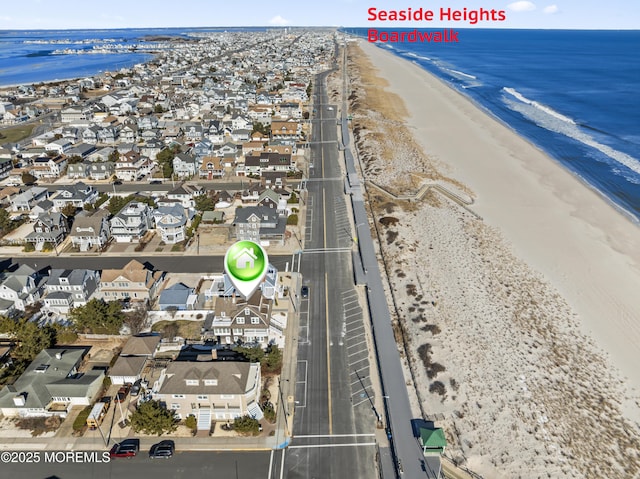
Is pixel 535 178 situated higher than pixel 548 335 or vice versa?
pixel 535 178

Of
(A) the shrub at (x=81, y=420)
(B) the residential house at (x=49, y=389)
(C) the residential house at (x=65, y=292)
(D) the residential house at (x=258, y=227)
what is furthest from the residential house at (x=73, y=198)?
(A) the shrub at (x=81, y=420)

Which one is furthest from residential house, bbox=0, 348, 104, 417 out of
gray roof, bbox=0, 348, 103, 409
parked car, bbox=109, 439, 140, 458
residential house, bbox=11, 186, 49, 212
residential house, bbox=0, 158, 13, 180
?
residential house, bbox=0, 158, 13, 180

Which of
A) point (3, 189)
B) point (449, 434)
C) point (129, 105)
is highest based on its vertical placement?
point (129, 105)

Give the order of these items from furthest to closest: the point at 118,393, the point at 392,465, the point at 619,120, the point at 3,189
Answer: the point at 619,120 → the point at 3,189 → the point at 118,393 → the point at 392,465

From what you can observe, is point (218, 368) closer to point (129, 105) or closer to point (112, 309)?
point (112, 309)

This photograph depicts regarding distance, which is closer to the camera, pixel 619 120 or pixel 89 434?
pixel 89 434

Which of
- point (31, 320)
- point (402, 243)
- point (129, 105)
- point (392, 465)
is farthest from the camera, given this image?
point (129, 105)

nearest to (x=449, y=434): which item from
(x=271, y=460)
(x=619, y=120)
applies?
(x=271, y=460)

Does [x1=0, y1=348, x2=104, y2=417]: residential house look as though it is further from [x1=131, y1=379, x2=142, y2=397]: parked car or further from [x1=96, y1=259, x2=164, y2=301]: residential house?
[x1=96, y1=259, x2=164, y2=301]: residential house
